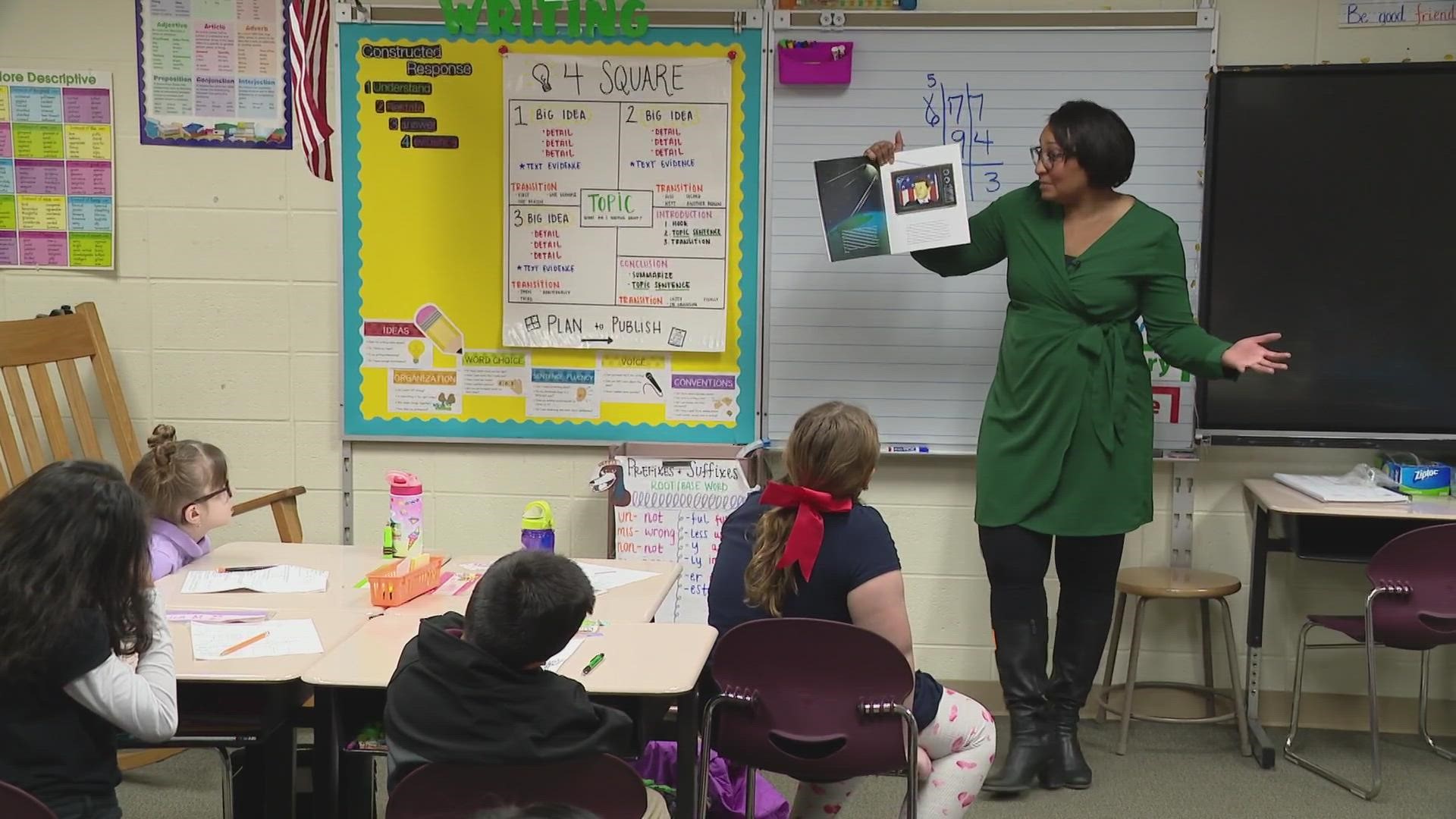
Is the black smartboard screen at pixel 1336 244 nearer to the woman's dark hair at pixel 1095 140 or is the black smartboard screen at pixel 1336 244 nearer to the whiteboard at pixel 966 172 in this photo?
the whiteboard at pixel 966 172

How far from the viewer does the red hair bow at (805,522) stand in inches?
87.4

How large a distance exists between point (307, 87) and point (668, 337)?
1216 mm

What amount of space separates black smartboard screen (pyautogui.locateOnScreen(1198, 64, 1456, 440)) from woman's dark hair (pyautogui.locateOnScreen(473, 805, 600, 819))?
8.52 ft

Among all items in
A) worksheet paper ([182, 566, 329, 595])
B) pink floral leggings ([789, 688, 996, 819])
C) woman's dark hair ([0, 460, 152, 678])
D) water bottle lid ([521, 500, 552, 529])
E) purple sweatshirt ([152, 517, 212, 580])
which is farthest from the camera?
water bottle lid ([521, 500, 552, 529])

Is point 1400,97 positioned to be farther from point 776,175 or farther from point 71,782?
point 71,782

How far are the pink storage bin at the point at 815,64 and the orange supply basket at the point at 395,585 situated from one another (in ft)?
6.00

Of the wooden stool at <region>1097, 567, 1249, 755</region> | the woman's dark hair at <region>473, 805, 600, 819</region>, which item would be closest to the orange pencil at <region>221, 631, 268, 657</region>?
the woman's dark hair at <region>473, 805, 600, 819</region>

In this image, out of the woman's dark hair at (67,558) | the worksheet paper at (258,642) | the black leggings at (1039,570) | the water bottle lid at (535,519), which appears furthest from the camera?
the black leggings at (1039,570)

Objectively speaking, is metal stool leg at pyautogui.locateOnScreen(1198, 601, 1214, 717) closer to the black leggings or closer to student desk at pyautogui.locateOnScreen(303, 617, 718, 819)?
the black leggings

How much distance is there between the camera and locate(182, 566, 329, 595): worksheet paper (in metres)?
2.61

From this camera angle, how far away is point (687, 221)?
145 inches

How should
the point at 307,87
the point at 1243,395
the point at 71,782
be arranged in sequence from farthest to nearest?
the point at 1243,395 < the point at 307,87 < the point at 71,782

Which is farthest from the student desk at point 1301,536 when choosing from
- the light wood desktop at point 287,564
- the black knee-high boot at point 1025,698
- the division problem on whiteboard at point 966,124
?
the light wood desktop at point 287,564

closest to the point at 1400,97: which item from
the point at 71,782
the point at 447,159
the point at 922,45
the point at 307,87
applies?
the point at 922,45
